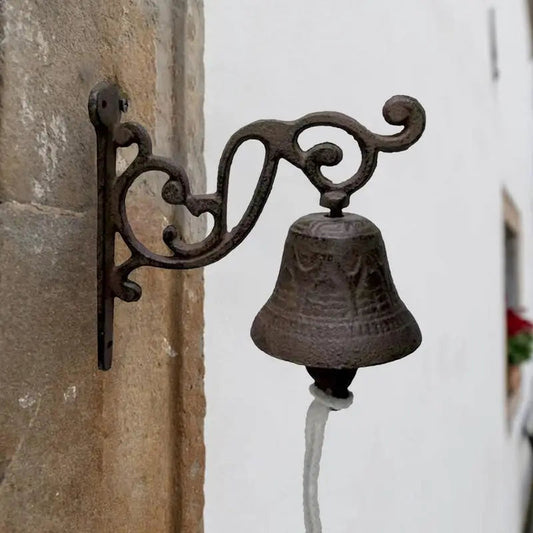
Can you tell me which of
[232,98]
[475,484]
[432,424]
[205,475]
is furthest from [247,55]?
[475,484]

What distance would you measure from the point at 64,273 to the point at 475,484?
214 cm

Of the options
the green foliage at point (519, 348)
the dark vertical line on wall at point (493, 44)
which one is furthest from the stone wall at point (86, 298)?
the green foliage at point (519, 348)

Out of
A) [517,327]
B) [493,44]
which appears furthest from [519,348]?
[493,44]

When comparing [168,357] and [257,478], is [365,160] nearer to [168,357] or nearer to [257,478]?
[168,357]

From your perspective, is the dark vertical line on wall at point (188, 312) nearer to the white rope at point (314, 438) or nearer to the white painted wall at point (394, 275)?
the white painted wall at point (394, 275)

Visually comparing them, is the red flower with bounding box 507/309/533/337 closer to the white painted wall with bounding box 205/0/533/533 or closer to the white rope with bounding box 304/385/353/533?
the white painted wall with bounding box 205/0/533/533

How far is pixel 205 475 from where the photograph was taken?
0.91 metres

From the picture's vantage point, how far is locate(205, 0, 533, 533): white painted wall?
1005 mm

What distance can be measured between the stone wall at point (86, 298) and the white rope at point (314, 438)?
0.17 metres

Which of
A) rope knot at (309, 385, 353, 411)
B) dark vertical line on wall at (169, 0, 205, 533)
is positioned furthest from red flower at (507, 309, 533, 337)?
rope knot at (309, 385, 353, 411)

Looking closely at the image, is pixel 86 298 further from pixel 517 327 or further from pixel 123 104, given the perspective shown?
pixel 517 327

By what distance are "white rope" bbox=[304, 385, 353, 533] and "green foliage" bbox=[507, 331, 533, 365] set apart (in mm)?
3078

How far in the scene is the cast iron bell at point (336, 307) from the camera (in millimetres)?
667

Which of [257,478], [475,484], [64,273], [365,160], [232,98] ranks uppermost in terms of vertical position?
[232,98]
